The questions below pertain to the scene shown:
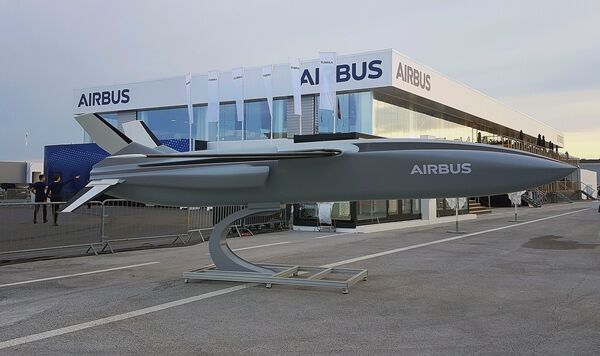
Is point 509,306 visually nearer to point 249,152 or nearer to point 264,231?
point 249,152

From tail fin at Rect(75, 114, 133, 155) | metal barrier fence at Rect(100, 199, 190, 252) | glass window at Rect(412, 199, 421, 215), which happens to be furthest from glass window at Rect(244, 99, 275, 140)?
tail fin at Rect(75, 114, 133, 155)

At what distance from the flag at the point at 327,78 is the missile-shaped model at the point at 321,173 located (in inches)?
557

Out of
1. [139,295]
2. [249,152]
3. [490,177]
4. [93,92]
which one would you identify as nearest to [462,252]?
[490,177]

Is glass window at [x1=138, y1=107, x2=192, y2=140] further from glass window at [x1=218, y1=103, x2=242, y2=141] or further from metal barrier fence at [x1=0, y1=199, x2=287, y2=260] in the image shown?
metal barrier fence at [x1=0, y1=199, x2=287, y2=260]

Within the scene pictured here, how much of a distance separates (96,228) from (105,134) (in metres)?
5.10

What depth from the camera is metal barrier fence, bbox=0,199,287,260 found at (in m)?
11.7

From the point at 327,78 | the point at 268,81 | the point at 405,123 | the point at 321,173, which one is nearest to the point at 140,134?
the point at 321,173

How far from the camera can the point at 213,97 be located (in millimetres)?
26391

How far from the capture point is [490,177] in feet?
22.9

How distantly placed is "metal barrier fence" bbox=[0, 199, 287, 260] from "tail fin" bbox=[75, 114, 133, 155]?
2.58m

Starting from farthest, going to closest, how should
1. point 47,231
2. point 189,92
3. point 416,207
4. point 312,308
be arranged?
1. point 189,92
2. point 416,207
3. point 47,231
4. point 312,308

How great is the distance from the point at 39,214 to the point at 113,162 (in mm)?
8895

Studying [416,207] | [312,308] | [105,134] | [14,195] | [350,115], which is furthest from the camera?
[14,195]

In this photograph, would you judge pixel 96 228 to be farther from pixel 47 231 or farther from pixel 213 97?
pixel 213 97
